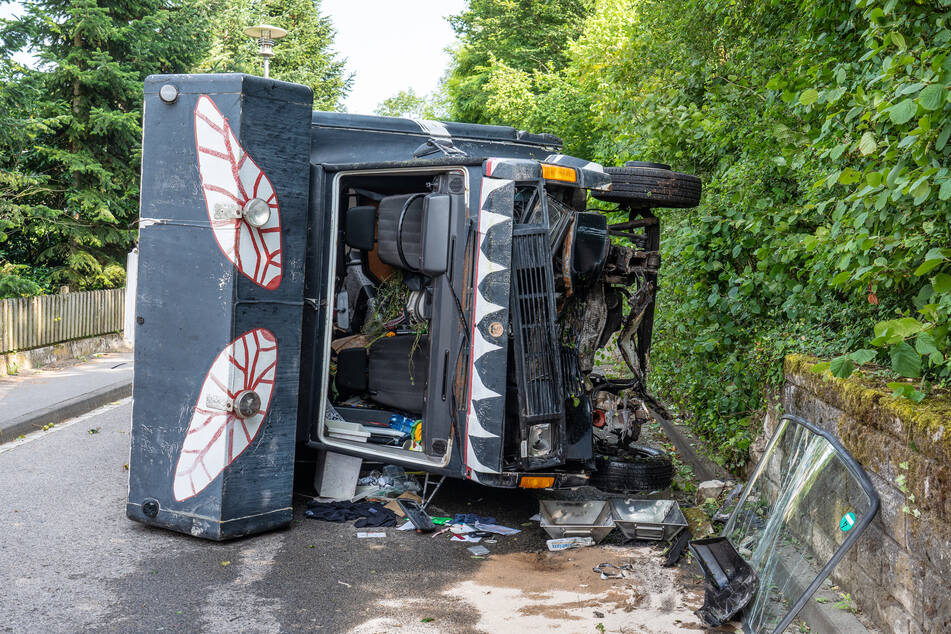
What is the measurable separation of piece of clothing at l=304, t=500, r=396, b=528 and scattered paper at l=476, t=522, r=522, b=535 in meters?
0.65

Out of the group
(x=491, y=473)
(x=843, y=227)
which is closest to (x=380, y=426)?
(x=491, y=473)

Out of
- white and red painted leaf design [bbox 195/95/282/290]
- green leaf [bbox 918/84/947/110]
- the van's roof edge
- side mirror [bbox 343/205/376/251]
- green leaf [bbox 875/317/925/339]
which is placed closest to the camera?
green leaf [bbox 918/84/947/110]

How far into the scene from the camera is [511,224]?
5.49m

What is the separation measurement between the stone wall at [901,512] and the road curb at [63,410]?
25.7 feet

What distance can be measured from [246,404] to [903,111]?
4.14m

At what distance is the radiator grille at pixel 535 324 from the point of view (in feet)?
18.1

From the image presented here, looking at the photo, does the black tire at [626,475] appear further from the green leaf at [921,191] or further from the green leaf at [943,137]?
the green leaf at [943,137]

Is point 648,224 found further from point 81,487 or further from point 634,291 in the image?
point 81,487

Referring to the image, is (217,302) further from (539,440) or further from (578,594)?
(578,594)

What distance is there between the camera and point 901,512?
3.57 m

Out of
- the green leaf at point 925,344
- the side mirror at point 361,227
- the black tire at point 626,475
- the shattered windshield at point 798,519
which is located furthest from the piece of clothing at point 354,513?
the green leaf at point 925,344

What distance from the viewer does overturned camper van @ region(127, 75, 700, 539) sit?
542 centimetres

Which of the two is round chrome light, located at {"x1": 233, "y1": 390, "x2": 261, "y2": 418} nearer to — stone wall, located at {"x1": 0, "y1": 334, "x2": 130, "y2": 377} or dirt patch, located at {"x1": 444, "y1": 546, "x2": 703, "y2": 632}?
dirt patch, located at {"x1": 444, "y1": 546, "x2": 703, "y2": 632}

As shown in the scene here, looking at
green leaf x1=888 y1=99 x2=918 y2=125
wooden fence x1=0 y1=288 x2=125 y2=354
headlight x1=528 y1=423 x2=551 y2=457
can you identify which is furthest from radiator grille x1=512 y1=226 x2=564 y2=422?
wooden fence x1=0 y1=288 x2=125 y2=354
